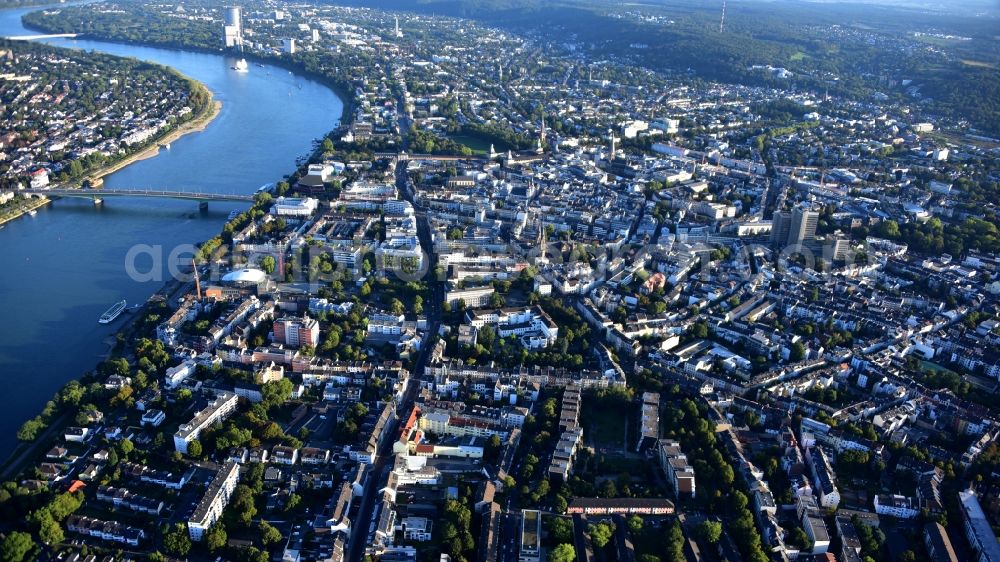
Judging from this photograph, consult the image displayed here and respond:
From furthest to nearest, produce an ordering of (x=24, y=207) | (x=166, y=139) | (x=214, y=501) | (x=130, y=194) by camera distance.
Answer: (x=166, y=139) < (x=130, y=194) < (x=24, y=207) < (x=214, y=501)

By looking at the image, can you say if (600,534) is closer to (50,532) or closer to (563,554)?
(563,554)

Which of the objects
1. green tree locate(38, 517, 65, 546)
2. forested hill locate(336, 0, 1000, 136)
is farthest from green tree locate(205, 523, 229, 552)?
forested hill locate(336, 0, 1000, 136)

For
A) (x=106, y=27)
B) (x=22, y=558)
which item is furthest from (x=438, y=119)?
(x=106, y=27)

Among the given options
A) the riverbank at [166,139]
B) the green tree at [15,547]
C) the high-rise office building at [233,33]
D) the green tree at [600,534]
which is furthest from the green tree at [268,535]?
the high-rise office building at [233,33]

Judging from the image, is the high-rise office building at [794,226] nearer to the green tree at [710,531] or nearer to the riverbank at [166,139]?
the green tree at [710,531]

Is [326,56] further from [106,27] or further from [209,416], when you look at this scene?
[209,416]

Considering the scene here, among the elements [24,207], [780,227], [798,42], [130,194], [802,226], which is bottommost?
[24,207]

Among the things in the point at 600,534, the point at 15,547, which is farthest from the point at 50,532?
the point at 600,534

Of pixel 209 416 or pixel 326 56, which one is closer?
pixel 209 416
